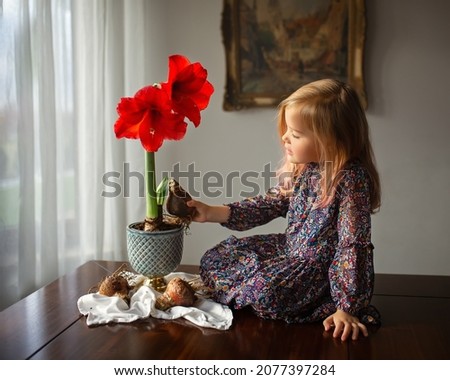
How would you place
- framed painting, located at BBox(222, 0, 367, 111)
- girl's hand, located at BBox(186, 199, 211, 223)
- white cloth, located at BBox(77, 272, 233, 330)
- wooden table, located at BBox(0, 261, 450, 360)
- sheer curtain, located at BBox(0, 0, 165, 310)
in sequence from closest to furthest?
wooden table, located at BBox(0, 261, 450, 360)
white cloth, located at BBox(77, 272, 233, 330)
girl's hand, located at BBox(186, 199, 211, 223)
sheer curtain, located at BBox(0, 0, 165, 310)
framed painting, located at BBox(222, 0, 367, 111)

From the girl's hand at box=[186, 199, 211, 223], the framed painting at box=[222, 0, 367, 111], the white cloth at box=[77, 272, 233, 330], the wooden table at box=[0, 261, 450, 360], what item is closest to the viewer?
the wooden table at box=[0, 261, 450, 360]

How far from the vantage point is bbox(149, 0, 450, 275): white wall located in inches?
87.5

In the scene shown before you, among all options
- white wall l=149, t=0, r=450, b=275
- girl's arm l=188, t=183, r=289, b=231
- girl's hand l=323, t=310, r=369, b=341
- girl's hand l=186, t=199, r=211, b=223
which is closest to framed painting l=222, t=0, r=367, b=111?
white wall l=149, t=0, r=450, b=275

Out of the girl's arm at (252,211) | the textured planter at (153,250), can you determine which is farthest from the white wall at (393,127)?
the textured planter at (153,250)

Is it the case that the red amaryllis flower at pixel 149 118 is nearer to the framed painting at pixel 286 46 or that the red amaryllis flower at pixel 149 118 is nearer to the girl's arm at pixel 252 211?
the girl's arm at pixel 252 211

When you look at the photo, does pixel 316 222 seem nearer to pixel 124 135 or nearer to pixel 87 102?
pixel 124 135

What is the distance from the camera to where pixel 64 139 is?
6.52 ft

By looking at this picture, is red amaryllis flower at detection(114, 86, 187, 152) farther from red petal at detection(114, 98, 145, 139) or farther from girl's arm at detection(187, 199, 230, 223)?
girl's arm at detection(187, 199, 230, 223)

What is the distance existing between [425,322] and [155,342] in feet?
1.68

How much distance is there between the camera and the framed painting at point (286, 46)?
2223mm

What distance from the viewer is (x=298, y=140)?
3.89 feet

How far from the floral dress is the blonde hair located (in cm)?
3

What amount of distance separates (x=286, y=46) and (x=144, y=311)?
146 centimetres
